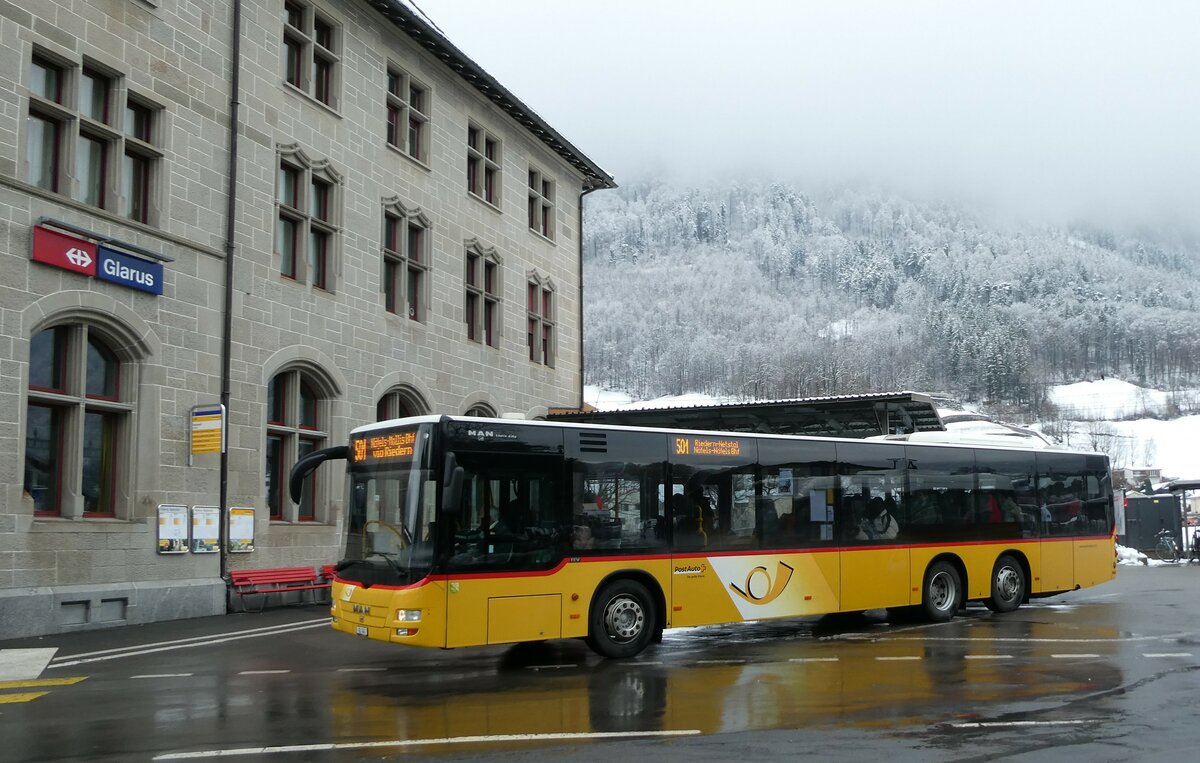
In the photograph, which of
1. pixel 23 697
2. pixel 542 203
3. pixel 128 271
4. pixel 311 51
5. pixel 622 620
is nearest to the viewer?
pixel 23 697

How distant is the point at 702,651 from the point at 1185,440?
17525cm

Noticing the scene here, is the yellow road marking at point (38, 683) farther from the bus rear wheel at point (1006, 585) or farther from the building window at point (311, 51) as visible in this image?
the building window at point (311, 51)

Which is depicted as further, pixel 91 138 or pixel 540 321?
pixel 540 321

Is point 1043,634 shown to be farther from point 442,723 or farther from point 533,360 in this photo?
point 533,360

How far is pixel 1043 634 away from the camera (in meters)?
15.4

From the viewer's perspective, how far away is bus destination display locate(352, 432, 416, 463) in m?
12.2

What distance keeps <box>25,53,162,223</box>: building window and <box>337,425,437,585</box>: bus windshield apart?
8.03m

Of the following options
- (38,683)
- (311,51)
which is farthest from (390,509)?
(311,51)

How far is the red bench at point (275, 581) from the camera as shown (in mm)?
19875

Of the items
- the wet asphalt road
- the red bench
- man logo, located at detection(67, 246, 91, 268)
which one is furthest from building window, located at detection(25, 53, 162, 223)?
the wet asphalt road

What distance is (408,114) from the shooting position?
1057 inches

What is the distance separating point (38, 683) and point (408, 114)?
58.4ft

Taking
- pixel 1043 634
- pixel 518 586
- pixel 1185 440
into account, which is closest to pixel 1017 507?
pixel 1043 634

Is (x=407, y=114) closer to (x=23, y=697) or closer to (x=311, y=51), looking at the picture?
(x=311, y=51)
